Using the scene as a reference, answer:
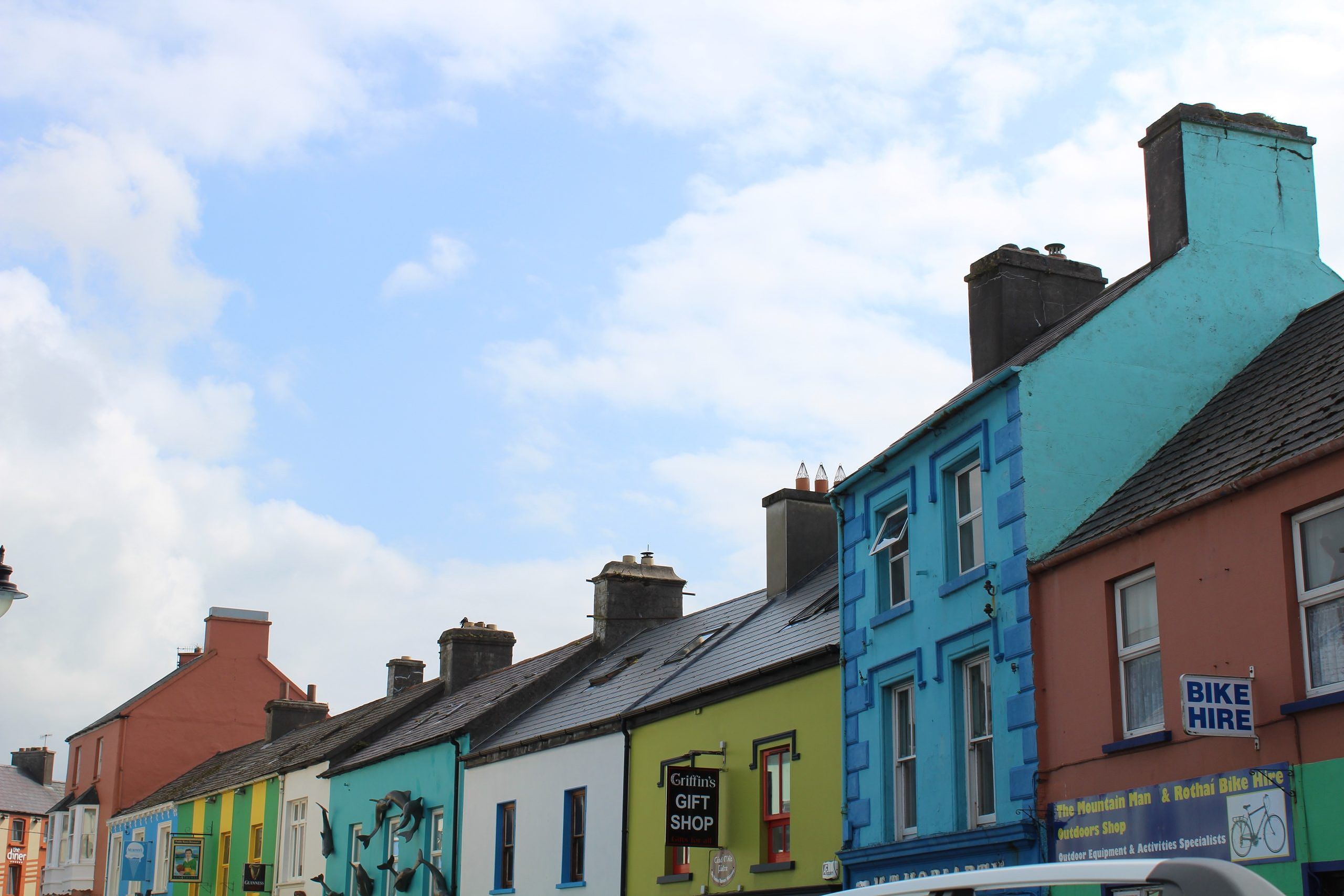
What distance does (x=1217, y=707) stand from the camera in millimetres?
11195

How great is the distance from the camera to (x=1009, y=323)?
60.9 feet

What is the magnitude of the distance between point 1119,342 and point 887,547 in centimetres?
388

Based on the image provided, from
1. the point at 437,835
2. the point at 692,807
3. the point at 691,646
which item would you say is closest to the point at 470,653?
the point at 437,835

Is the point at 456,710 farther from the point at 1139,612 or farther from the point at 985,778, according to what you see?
the point at 1139,612

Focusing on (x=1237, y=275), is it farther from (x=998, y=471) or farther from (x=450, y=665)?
(x=450, y=665)

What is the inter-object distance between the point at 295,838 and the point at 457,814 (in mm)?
9400

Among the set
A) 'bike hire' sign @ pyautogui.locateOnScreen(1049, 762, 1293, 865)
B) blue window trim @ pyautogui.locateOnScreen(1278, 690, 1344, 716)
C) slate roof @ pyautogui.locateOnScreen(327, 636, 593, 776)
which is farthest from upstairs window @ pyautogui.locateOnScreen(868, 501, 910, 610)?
slate roof @ pyautogui.locateOnScreen(327, 636, 593, 776)

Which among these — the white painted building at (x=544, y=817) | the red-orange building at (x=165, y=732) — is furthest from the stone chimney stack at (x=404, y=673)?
the white painted building at (x=544, y=817)

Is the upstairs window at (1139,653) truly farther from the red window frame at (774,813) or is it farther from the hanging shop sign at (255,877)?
the hanging shop sign at (255,877)

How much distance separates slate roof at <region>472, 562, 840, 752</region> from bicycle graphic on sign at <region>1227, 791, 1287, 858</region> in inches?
288

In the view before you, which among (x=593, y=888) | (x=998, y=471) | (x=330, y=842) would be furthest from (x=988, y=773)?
(x=330, y=842)

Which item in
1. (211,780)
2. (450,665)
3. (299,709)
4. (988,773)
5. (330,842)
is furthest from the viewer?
(299,709)

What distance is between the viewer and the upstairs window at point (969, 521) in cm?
1602

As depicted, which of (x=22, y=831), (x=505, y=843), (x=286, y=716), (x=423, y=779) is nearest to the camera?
(x=505, y=843)
